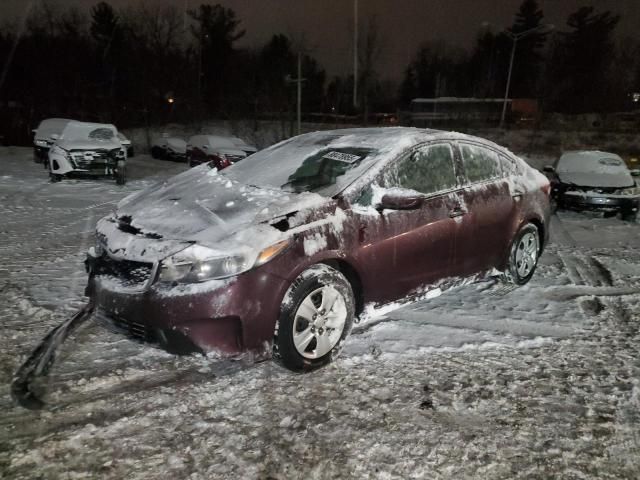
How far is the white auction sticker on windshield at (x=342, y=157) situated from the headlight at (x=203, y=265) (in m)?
1.44

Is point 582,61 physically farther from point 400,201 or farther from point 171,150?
point 400,201

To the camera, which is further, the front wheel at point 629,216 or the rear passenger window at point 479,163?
the front wheel at point 629,216

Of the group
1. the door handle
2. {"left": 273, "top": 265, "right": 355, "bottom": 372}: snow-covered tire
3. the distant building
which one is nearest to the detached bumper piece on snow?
{"left": 273, "top": 265, "right": 355, "bottom": 372}: snow-covered tire

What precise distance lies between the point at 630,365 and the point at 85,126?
14.7 m

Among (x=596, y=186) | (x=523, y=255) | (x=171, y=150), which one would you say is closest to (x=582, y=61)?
(x=171, y=150)

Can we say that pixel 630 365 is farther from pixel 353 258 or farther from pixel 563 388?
pixel 353 258

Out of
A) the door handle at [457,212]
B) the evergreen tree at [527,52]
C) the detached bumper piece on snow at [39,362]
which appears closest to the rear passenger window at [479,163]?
the door handle at [457,212]

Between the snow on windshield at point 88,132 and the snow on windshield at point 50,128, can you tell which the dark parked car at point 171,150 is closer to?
the snow on windshield at point 50,128

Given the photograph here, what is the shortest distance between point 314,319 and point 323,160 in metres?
1.50

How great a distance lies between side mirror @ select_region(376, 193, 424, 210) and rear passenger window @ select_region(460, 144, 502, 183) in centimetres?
115

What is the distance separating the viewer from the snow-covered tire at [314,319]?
3496mm

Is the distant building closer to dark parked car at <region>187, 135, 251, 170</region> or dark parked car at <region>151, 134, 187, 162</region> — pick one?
dark parked car at <region>151, 134, 187, 162</region>

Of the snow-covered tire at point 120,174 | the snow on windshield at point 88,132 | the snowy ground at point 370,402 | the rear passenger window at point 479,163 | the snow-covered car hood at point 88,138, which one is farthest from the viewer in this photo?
the snow on windshield at point 88,132

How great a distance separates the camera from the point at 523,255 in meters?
5.61
